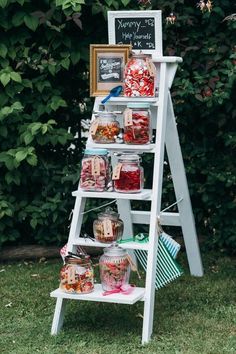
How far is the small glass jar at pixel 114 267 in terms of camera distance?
4.41 metres

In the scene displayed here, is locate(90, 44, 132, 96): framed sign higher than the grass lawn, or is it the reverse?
locate(90, 44, 132, 96): framed sign

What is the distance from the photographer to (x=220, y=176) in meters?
5.82

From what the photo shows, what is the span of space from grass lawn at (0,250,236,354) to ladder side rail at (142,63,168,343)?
0.12 meters

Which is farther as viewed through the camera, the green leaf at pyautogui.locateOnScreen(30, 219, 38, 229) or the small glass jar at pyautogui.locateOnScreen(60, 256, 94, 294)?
the green leaf at pyautogui.locateOnScreen(30, 219, 38, 229)

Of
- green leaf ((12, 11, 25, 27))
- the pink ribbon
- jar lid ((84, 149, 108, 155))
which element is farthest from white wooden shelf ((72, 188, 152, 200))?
green leaf ((12, 11, 25, 27))

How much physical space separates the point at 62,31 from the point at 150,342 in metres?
2.49

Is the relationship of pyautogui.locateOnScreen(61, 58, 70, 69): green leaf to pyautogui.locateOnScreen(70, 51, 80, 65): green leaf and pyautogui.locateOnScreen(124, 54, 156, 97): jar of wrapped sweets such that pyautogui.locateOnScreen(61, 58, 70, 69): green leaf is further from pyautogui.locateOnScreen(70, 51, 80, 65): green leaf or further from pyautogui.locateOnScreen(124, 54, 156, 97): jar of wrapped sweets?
pyautogui.locateOnScreen(124, 54, 156, 97): jar of wrapped sweets

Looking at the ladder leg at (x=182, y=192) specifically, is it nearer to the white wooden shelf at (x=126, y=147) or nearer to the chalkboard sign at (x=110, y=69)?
the chalkboard sign at (x=110, y=69)

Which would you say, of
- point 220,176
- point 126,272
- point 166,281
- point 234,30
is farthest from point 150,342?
point 234,30

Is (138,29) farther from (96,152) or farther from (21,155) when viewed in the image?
(21,155)

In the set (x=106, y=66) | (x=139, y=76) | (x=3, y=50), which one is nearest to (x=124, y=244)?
(x=139, y=76)

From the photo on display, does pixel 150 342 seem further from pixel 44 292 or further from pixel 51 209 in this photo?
pixel 51 209

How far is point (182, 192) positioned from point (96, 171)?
41.9 inches

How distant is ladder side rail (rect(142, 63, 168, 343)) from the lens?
439 centimetres
